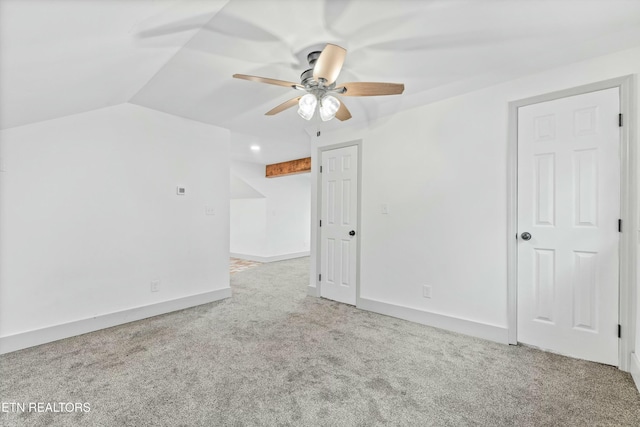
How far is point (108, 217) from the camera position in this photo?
8.92ft

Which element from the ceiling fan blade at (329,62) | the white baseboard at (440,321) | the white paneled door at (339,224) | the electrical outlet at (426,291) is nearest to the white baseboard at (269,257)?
the white paneled door at (339,224)

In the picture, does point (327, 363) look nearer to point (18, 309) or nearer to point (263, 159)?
point (18, 309)

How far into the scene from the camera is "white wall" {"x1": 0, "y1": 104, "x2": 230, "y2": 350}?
224cm

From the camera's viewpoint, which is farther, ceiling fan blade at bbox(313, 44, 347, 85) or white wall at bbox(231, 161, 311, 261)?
white wall at bbox(231, 161, 311, 261)

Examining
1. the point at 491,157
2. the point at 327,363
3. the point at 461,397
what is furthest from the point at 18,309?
the point at 491,157

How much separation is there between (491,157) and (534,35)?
95 cm

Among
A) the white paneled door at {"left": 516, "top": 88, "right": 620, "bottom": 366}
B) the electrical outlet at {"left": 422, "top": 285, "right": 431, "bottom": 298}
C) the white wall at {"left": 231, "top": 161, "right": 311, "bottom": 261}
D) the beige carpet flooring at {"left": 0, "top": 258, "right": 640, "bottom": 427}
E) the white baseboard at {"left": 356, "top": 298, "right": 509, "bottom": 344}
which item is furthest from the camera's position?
the white wall at {"left": 231, "top": 161, "right": 311, "bottom": 261}

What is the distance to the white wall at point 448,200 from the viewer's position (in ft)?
7.84

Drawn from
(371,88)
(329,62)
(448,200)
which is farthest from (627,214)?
(329,62)

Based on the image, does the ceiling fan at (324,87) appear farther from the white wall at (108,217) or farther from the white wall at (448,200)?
the white wall at (108,217)

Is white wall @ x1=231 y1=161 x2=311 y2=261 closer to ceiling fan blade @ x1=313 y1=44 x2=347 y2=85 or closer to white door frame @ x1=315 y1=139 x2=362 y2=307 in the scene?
white door frame @ x1=315 y1=139 x2=362 y2=307

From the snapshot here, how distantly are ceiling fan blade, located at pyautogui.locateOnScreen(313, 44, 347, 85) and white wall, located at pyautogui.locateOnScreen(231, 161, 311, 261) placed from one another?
457 cm

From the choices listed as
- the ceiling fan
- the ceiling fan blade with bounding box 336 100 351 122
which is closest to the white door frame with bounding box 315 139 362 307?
the ceiling fan blade with bounding box 336 100 351 122

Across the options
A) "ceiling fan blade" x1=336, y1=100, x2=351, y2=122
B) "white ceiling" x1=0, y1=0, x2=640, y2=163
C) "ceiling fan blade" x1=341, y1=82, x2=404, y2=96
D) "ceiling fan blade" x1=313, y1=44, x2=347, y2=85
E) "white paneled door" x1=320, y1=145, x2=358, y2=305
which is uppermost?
"white ceiling" x1=0, y1=0, x2=640, y2=163
